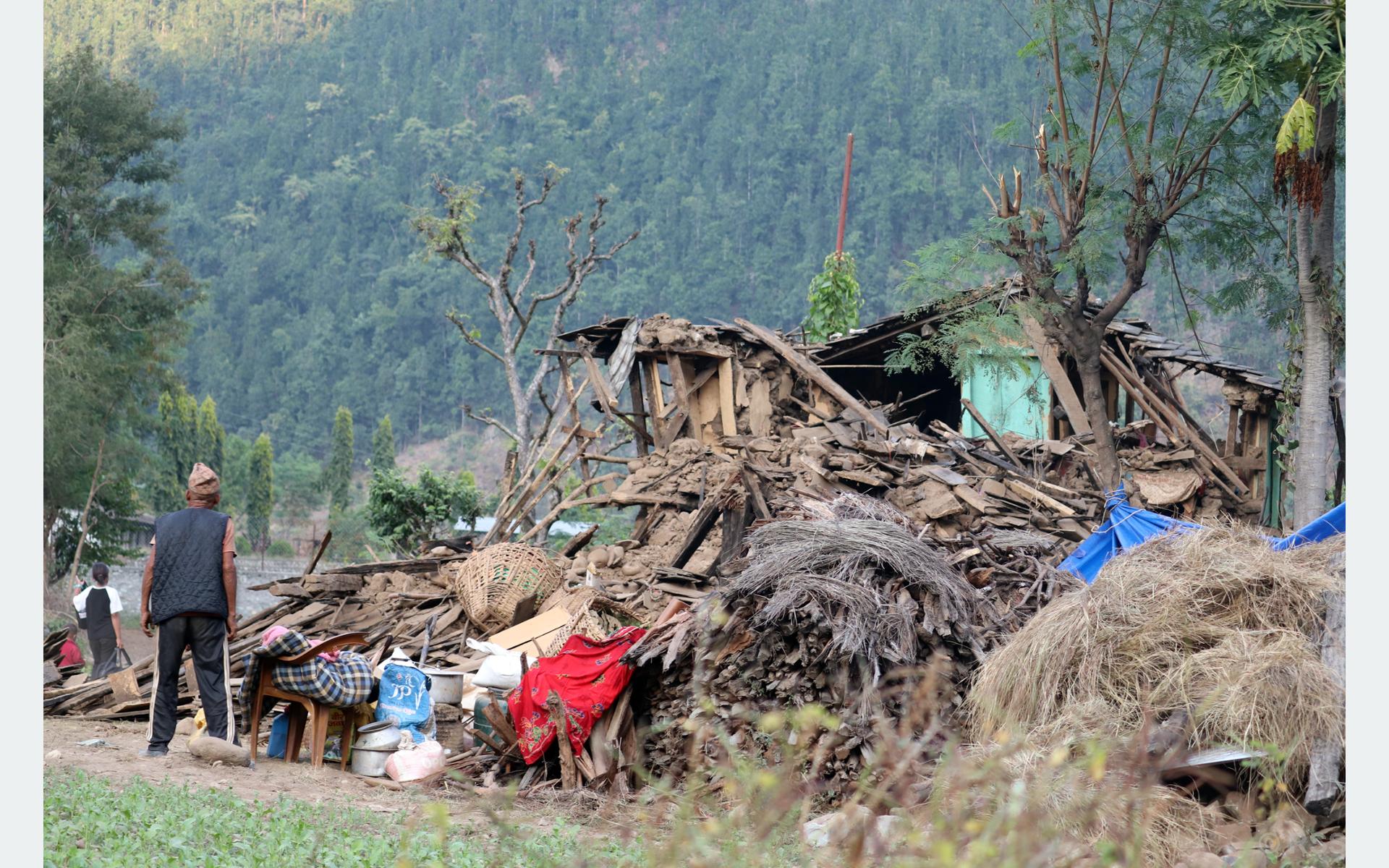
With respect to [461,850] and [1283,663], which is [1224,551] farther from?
[461,850]

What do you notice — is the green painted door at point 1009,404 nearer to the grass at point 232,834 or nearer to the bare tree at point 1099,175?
the bare tree at point 1099,175

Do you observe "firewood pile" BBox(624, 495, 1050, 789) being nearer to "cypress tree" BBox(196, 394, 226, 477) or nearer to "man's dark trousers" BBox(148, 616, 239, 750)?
"man's dark trousers" BBox(148, 616, 239, 750)

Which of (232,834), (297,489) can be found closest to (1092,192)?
(232,834)

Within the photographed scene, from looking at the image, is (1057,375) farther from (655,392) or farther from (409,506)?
(409,506)

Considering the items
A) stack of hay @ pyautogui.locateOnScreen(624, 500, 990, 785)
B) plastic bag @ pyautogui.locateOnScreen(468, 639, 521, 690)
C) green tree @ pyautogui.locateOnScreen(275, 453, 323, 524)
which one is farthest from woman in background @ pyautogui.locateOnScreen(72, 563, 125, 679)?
green tree @ pyautogui.locateOnScreen(275, 453, 323, 524)

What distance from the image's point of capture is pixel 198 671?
7246 millimetres

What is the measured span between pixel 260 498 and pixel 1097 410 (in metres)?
42.4

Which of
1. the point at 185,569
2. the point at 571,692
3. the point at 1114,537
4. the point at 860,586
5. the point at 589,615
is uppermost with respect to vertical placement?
→ the point at 185,569

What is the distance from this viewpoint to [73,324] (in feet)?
88.4

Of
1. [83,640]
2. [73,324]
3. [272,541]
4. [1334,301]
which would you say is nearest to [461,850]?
[1334,301]

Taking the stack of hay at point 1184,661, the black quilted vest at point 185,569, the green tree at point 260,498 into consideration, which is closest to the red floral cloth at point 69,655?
the black quilted vest at point 185,569

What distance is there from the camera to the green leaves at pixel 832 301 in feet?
84.6

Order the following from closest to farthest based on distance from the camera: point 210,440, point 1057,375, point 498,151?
point 1057,375 < point 210,440 < point 498,151

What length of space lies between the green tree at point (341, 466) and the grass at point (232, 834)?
153 ft
